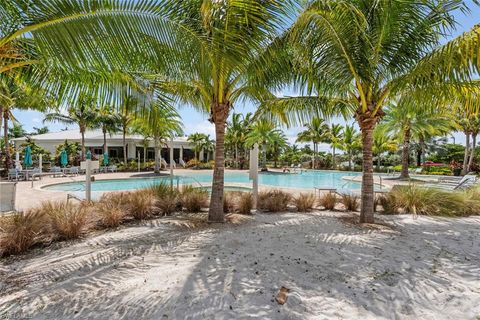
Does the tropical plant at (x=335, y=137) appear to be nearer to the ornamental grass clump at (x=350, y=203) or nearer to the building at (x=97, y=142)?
the building at (x=97, y=142)

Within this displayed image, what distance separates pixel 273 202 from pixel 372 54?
5.02m

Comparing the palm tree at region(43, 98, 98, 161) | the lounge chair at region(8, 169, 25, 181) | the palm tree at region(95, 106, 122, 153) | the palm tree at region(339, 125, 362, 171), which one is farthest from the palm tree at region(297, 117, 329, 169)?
the lounge chair at region(8, 169, 25, 181)

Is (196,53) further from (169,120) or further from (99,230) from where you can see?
(99,230)

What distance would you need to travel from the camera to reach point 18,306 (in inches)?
132

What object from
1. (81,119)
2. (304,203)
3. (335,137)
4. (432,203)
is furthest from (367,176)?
(335,137)

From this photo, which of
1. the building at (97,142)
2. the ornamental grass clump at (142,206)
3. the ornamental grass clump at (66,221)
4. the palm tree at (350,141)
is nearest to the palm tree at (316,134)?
the palm tree at (350,141)

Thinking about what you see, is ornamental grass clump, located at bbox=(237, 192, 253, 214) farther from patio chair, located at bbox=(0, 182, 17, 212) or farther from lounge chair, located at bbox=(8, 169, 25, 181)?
lounge chair, located at bbox=(8, 169, 25, 181)

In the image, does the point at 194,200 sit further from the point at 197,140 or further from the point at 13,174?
the point at 197,140

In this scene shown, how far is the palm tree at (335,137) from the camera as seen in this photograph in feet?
121

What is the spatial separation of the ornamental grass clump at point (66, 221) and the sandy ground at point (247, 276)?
1.27 feet

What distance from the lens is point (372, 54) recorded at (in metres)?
6.57

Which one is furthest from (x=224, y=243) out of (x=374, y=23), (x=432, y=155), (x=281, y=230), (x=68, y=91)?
(x=432, y=155)

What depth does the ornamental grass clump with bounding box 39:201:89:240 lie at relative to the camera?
19.5 ft

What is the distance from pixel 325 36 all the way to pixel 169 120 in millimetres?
4561
